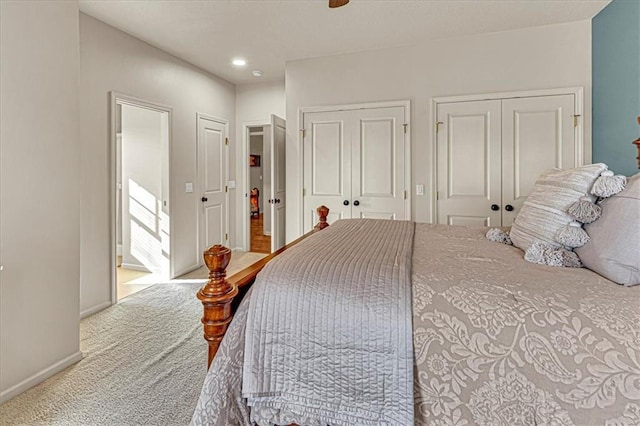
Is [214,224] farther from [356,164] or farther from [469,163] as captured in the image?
[469,163]

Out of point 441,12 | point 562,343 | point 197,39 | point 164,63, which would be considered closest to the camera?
point 562,343

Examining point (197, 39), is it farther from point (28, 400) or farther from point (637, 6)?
point (637, 6)

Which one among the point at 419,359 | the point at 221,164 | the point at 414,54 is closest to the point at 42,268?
the point at 419,359

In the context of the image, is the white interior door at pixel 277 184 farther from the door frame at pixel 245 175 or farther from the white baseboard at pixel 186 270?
the white baseboard at pixel 186 270

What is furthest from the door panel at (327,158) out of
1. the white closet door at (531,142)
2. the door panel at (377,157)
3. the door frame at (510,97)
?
the white closet door at (531,142)

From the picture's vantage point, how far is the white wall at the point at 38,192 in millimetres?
1827

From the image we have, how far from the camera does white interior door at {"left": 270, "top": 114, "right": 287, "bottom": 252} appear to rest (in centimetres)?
397

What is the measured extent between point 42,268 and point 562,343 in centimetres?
259

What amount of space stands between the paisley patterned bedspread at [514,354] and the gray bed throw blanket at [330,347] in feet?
0.18

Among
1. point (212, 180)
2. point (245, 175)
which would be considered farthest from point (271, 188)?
point (245, 175)

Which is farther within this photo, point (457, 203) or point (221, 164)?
point (221, 164)

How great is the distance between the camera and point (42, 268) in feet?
6.61

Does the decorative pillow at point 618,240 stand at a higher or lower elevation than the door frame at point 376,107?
lower

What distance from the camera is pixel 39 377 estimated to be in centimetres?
198
